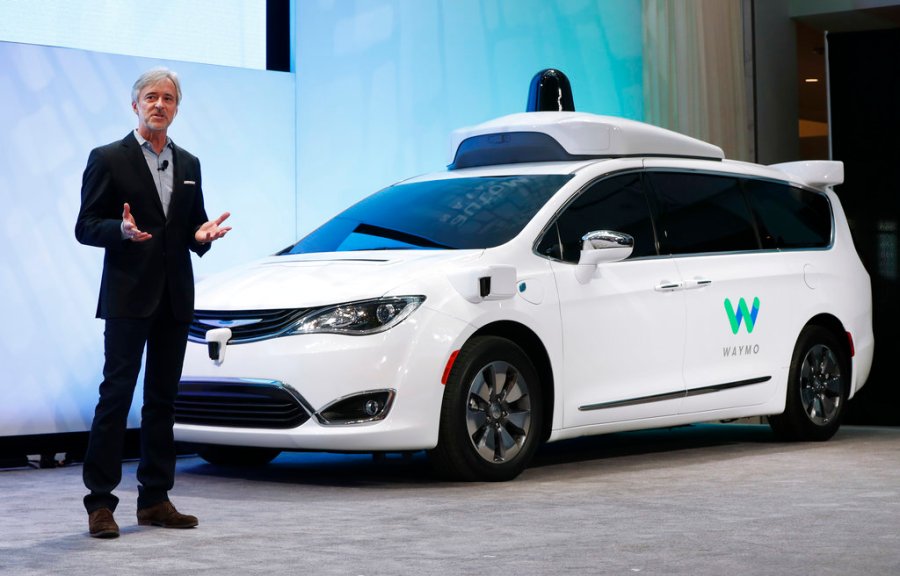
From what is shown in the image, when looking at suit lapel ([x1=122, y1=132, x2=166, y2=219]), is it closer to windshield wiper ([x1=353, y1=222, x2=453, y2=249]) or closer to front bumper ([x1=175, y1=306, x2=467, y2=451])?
front bumper ([x1=175, y1=306, x2=467, y2=451])

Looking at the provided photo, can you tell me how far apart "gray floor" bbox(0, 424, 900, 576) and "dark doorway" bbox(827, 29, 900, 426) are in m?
3.80

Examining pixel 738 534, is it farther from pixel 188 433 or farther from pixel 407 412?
pixel 188 433

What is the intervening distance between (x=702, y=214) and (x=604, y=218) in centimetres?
88

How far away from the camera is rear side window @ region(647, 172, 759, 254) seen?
772cm

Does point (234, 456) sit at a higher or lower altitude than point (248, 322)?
lower

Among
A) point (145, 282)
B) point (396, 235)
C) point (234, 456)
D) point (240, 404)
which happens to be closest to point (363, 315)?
point (240, 404)

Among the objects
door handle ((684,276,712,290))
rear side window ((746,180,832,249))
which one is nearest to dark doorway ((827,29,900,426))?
rear side window ((746,180,832,249))

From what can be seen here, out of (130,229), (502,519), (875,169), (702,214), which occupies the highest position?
(875,169)

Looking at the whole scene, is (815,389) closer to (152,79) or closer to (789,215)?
(789,215)

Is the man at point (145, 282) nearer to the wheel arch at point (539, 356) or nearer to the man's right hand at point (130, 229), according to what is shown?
the man's right hand at point (130, 229)

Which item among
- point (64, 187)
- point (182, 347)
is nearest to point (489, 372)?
point (182, 347)

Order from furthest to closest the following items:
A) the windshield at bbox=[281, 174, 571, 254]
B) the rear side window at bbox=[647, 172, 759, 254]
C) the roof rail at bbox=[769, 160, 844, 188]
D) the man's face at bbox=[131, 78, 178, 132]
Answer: the roof rail at bbox=[769, 160, 844, 188]
the rear side window at bbox=[647, 172, 759, 254]
the windshield at bbox=[281, 174, 571, 254]
the man's face at bbox=[131, 78, 178, 132]

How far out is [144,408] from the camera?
17.7 ft

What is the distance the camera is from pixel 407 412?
6.24 metres
